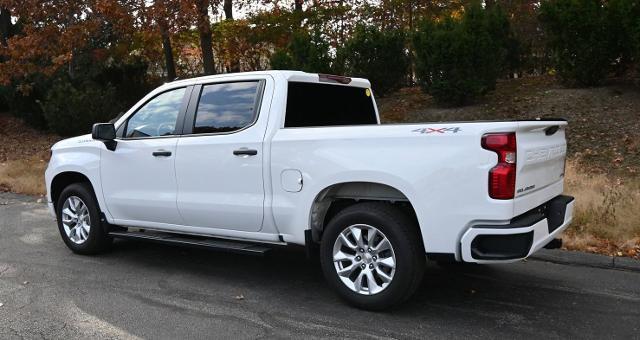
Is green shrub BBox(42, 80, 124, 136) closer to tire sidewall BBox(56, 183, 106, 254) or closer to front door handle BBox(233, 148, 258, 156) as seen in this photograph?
tire sidewall BBox(56, 183, 106, 254)

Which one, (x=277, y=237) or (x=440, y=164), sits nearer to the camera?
(x=440, y=164)

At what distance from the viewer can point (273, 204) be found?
4965 mm

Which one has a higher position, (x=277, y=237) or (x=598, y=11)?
(x=598, y=11)

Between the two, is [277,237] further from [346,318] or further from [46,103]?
[46,103]

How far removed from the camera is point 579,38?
11.5m

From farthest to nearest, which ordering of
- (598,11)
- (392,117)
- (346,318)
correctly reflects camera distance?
(392,117) < (598,11) < (346,318)

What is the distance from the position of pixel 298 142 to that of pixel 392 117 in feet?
27.9

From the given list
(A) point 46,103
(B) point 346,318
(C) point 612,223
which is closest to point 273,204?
(B) point 346,318

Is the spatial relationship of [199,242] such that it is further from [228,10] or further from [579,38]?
[228,10]

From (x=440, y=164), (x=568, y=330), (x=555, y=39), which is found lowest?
(x=568, y=330)

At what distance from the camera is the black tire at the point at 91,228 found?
20.8ft

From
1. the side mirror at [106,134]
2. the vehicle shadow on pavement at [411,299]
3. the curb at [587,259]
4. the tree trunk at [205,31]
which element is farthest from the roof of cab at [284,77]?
the tree trunk at [205,31]

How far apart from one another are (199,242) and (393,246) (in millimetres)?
1943

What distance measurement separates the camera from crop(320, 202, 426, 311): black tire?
433 centimetres
